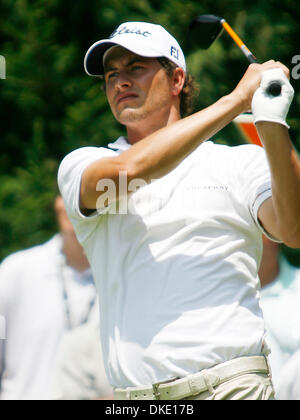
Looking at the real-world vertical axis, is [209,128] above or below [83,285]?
above

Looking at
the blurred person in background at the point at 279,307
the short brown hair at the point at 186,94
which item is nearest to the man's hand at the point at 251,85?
the short brown hair at the point at 186,94

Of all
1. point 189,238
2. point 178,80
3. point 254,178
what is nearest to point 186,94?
point 178,80


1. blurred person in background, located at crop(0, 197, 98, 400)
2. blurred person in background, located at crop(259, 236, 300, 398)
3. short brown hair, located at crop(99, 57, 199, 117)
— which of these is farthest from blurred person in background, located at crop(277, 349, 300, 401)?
short brown hair, located at crop(99, 57, 199, 117)

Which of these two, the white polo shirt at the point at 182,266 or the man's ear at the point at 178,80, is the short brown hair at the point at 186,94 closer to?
the man's ear at the point at 178,80

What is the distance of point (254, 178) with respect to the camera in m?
2.67

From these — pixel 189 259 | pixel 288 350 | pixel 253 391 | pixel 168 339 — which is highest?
pixel 189 259

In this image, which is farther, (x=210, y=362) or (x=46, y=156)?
(x=46, y=156)

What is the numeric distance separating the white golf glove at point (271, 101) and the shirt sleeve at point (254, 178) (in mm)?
253

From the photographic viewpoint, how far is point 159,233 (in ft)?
8.51

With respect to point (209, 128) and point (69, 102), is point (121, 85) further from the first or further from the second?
point (69, 102)

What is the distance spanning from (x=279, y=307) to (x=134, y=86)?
4.71ft

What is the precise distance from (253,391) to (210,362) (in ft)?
0.53

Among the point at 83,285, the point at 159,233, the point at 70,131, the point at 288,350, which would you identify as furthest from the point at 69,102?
the point at 159,233

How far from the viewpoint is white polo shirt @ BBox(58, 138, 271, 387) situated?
246cm
